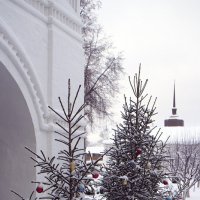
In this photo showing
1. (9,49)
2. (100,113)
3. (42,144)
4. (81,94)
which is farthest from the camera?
(100,113)

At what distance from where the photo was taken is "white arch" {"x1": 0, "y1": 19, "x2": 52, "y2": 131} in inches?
200

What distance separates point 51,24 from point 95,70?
969cm

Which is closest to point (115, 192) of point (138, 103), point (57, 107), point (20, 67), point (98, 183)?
point (98, 183)

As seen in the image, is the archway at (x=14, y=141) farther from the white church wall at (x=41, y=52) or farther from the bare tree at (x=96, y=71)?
the bare tree at (x=96, y=71)

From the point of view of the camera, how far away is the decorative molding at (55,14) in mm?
5676

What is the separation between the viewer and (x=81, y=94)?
702 centimetres

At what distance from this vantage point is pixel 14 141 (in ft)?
19.6

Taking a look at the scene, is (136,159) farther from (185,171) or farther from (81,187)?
(185,171)

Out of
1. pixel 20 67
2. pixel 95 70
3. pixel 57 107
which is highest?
pixel 95 70

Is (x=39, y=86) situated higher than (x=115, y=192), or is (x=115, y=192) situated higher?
(x=39, y=86)

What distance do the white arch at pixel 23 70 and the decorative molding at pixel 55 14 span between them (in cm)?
50

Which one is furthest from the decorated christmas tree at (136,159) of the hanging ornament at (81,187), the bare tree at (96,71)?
the bare tree at (96,71)

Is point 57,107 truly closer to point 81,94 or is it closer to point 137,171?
point 81,94

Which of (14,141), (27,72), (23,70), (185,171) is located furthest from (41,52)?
(185,171)
